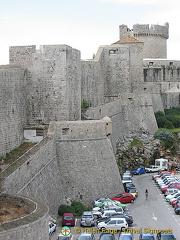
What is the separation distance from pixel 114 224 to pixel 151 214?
449 centimetres

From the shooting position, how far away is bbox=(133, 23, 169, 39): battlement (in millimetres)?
66244

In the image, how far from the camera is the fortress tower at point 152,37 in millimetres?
66438

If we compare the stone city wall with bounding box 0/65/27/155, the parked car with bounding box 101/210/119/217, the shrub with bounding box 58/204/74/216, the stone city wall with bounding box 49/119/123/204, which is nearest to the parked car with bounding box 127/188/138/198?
the stone city wall with bounding box 49/119/123/204

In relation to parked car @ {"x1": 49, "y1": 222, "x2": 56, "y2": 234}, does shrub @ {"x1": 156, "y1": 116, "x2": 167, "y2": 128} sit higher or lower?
higher

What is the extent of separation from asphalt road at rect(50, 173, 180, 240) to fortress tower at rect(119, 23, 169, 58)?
32.9 m

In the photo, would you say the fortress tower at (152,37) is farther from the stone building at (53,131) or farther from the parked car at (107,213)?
the parked car at (107,213)

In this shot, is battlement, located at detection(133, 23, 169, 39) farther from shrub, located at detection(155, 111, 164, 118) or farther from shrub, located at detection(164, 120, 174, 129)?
shrub, located at detection(164, 120, 174, 129)

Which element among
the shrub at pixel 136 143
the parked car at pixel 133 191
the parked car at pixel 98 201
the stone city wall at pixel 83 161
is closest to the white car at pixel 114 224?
the parked car at pixel 98 201

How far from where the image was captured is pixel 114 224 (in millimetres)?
24547

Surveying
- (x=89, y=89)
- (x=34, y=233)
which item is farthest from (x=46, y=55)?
(x=34, y=233)

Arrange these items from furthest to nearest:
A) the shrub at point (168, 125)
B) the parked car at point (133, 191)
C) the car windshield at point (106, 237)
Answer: the shrub at point (168, 125), the parked car at point (133, 191), the car windshield at point (106, 237)

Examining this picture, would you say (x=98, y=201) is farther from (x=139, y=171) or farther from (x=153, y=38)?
(x=153, y=38)

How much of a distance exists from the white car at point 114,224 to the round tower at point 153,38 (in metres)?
44.4

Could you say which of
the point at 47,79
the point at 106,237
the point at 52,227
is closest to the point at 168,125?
the point at 47,79
